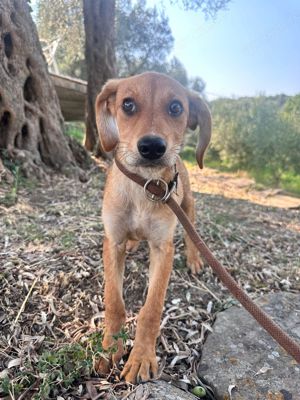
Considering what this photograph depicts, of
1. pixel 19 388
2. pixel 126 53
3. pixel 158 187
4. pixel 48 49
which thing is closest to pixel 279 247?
pixel 158 187

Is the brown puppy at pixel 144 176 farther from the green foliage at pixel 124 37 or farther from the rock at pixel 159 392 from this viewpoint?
the green foliage at pixel 124 37

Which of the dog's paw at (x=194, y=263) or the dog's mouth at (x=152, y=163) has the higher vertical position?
the dog's mouth at (x=152, y=163)

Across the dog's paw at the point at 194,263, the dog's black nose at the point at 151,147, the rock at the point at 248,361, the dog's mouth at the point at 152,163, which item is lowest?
the rock at the point at 248,361

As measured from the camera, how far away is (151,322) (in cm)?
216

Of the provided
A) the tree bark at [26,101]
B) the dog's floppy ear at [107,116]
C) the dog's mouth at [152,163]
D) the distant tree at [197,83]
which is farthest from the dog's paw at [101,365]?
the distant tree at [197,83]

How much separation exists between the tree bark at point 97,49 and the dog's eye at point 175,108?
4.72 metres

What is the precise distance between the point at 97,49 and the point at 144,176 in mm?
5641

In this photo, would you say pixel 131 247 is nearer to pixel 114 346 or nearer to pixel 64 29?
pixel 114 346

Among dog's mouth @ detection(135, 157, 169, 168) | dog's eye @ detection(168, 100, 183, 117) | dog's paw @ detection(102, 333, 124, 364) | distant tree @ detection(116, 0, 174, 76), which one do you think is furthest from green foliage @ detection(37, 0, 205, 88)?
dog's paw @ detection(102, 333, 124, 364)

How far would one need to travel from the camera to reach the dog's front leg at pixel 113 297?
2191 mm

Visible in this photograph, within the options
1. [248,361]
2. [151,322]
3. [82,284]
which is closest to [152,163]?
[151,322]

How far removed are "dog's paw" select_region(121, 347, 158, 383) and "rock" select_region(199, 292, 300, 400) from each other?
0.98ft

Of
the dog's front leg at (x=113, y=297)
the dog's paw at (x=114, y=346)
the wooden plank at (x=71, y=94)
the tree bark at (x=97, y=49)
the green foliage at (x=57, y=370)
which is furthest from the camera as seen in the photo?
the wooden plank at (x=71, y=94)

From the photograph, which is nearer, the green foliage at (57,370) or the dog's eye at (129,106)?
the green foliage at (57,370)
